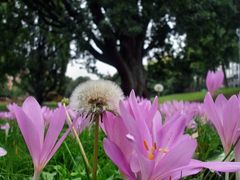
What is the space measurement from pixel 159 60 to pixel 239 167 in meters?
21.4

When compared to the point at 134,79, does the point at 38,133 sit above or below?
below

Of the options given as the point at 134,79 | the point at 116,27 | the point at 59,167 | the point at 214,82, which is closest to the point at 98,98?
the point at 59,167

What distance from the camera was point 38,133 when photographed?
62 cm

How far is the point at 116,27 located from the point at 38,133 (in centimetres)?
1398

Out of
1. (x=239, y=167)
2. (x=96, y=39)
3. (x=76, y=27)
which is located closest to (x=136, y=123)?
(x=239, y=167)

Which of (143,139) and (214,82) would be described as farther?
(214,82)

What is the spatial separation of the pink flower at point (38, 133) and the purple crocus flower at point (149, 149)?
3.0 inches

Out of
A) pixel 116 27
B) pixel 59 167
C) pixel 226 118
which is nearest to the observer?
pixel 226 118

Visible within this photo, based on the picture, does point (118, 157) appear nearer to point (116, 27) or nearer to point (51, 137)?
point (51, 137)

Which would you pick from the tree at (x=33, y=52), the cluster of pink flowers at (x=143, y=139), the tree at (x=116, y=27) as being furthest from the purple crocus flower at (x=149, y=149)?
the tree at (x=33, y=52)

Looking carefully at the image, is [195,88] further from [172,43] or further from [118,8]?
[118,8]

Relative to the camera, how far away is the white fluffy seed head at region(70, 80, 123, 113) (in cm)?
77

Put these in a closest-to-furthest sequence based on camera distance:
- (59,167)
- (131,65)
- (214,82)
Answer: (59,167) < (214,82) < (131,65)

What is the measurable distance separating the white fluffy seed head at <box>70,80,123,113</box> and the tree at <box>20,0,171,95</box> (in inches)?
491
